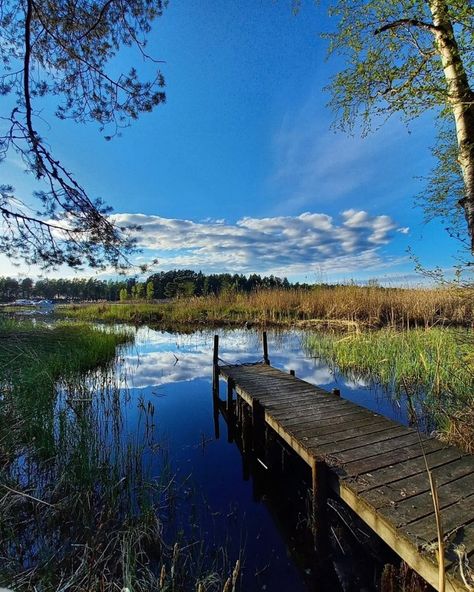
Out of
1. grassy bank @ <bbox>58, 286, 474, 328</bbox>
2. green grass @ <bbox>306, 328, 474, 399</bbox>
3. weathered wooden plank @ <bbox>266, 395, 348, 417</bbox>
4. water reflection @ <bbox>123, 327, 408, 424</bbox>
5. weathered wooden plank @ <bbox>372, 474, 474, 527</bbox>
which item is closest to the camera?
weathered wooden plank @ <bbox>372, 474, 474, 527</bbox>

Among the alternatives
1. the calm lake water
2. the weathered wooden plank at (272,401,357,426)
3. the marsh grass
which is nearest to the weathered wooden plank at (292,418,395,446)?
the weathered wooden plank at (272,401,357,426)

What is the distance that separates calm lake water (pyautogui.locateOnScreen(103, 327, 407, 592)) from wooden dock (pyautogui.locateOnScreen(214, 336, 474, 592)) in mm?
552

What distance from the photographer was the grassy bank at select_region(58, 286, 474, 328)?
1334cm

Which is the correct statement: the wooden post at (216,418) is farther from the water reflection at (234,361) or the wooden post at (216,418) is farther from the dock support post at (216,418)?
the water reflection at (234,361)

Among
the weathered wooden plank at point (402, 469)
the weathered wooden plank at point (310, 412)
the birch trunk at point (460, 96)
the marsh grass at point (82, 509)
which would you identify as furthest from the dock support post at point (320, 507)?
the birch trunk at point (460, 96)

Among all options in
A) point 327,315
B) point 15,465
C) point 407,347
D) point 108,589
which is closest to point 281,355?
point 407,347

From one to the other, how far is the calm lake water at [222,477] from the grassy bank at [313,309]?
5.98 metres

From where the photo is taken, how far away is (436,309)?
516 inches

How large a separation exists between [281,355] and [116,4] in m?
8.77

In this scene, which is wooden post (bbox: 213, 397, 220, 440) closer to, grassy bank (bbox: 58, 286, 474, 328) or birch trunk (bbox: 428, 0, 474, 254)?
birch trunk (bbox: 428, 0, 474, 254)

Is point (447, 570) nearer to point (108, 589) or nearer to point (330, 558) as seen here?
point (330, 558)

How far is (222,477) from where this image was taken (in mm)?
3939

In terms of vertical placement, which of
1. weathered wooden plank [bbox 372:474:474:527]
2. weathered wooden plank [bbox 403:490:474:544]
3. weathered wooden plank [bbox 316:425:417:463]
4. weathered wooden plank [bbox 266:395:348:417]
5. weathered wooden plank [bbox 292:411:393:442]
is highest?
weathered wooden plank [bbox 403:490:474:544]

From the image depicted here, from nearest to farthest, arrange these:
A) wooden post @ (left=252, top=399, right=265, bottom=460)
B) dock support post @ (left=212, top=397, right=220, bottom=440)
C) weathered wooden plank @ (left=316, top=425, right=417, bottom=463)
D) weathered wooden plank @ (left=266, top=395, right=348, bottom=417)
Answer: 1. weathered wooden plank @ (left=316, top=425, right=417, bottom=463)
2. weathered wooden plank @ (left=266, top=395, right=348, bottom=417)
3. wooden post @ (left=252, top=399, right=265, bottom=460)
4. dock support post @ (left=212, top=397, right=220, bottom=440)
